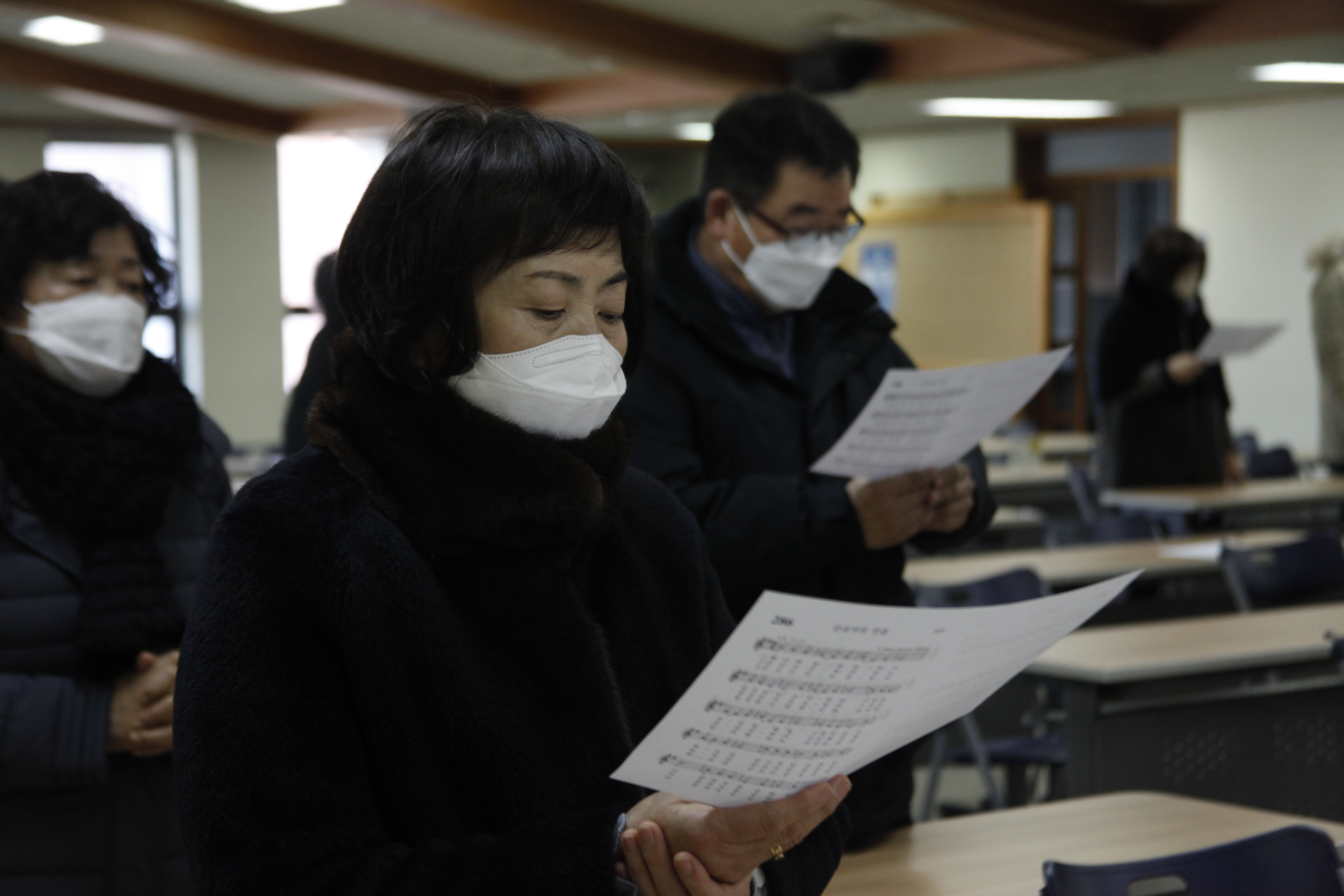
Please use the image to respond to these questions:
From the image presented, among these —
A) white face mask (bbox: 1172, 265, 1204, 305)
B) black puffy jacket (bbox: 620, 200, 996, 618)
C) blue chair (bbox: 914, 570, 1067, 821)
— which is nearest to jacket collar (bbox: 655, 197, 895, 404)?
black puffy jacket (bbox: 620, 200, 996, 618)

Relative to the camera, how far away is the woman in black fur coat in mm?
1091

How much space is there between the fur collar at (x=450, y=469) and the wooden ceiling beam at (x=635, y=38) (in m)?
6.78

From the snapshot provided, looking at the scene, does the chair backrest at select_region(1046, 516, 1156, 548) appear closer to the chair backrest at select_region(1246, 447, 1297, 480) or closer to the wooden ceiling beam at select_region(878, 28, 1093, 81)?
Answer: the chair backrest at select_region(1246, 447, 1297, 480)

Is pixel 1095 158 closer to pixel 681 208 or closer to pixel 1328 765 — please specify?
pixel 1328 765

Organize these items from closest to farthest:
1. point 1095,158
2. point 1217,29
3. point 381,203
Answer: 1. point 381,203
2. point 1217,29
3. point 1095,158

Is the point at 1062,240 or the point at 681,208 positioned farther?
the point at 1062,240

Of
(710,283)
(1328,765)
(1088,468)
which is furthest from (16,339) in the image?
(1088,468)

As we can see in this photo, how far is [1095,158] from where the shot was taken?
41.9 ft

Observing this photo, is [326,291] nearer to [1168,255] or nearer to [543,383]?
[543,383]

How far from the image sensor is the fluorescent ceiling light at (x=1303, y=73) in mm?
9414

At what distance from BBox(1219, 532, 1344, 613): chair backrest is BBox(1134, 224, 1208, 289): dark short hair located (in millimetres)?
1796

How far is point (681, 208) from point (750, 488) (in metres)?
0.58

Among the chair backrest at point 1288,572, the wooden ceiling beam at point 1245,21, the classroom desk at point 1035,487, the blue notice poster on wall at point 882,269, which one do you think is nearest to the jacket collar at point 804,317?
the chair backrest at point 1288,572

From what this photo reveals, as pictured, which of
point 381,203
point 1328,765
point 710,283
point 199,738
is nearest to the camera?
point 199,738
